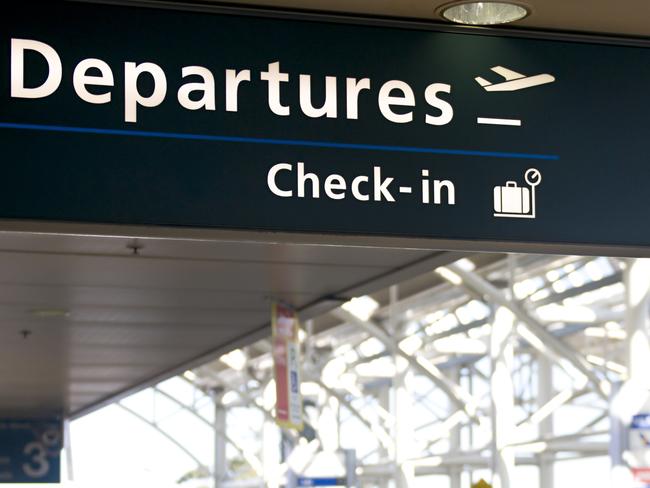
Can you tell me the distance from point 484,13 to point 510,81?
187 millimetres

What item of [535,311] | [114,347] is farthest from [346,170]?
[535,311]

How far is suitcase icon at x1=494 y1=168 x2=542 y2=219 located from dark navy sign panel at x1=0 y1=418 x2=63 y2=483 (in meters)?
19.3

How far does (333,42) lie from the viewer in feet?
11.1

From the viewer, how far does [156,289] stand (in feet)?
31.3

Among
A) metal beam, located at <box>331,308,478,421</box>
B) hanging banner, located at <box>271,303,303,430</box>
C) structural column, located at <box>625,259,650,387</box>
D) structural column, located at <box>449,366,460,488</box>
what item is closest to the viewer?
hanging banner, located at <box>271,303,303,430</box>

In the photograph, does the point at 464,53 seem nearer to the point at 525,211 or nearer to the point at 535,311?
the point at 525,211

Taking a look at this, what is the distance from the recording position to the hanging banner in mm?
9961

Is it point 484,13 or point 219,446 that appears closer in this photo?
point 484,13

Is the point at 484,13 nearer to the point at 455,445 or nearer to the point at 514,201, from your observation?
the point at 514,201

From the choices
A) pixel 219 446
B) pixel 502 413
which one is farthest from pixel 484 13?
pixel 219 446

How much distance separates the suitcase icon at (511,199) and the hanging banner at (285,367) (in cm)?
662

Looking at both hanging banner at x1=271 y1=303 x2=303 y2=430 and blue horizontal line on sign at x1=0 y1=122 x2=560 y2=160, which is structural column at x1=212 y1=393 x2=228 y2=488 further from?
blue horizontal line on sign at x1=0 y1=122 x2=560 y2=160

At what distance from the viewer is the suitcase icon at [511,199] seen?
3.34 metres

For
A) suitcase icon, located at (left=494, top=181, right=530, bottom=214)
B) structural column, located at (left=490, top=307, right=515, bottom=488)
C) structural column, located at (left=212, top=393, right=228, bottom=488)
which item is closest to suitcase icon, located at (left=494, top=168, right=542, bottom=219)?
suitcase icon, located at (left=494, top=181, right=530, bottom=214)
